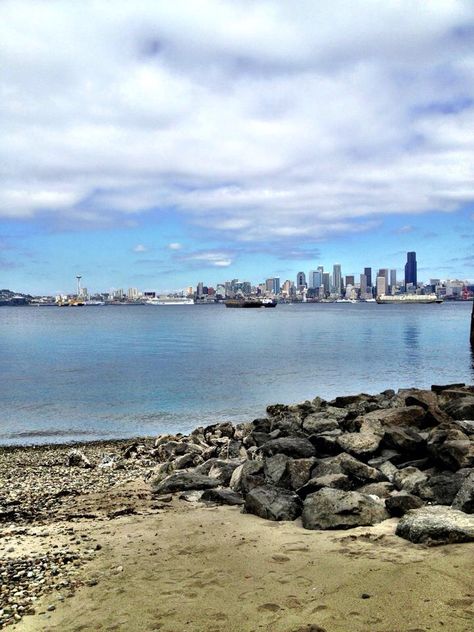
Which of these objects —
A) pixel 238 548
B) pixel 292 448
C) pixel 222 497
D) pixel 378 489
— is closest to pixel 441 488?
pixel 378 489

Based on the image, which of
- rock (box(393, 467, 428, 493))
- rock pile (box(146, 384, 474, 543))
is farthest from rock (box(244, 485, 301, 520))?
rock (box(393, 467, 428, 493))

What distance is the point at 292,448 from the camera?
11844mm

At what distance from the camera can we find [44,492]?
11.6 meters

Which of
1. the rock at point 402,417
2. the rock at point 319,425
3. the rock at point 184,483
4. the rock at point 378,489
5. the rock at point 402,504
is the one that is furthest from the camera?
the rock at point 319,425

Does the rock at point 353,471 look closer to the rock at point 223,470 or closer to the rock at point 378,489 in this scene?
the rock at point 378,489

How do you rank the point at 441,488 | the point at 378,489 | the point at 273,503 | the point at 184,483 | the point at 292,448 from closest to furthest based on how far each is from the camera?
the point at 441,488 → the point at 273,503 → the point at 378,489 → the point at 184,483 → the point at 292,448

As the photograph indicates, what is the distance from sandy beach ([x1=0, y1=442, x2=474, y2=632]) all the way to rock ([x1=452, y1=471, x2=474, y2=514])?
0.91 metres

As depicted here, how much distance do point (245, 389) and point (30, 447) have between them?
46.3ft

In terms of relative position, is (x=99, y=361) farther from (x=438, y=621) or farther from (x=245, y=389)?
(x=438, y=621)

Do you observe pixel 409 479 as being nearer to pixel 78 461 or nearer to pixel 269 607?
pixel 269 607

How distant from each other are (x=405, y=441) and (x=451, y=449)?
4.26 ft

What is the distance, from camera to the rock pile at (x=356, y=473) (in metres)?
8.34

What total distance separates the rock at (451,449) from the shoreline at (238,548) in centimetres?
4

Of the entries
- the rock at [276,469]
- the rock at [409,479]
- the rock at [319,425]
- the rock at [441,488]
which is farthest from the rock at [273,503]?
the rock at [319,425]
